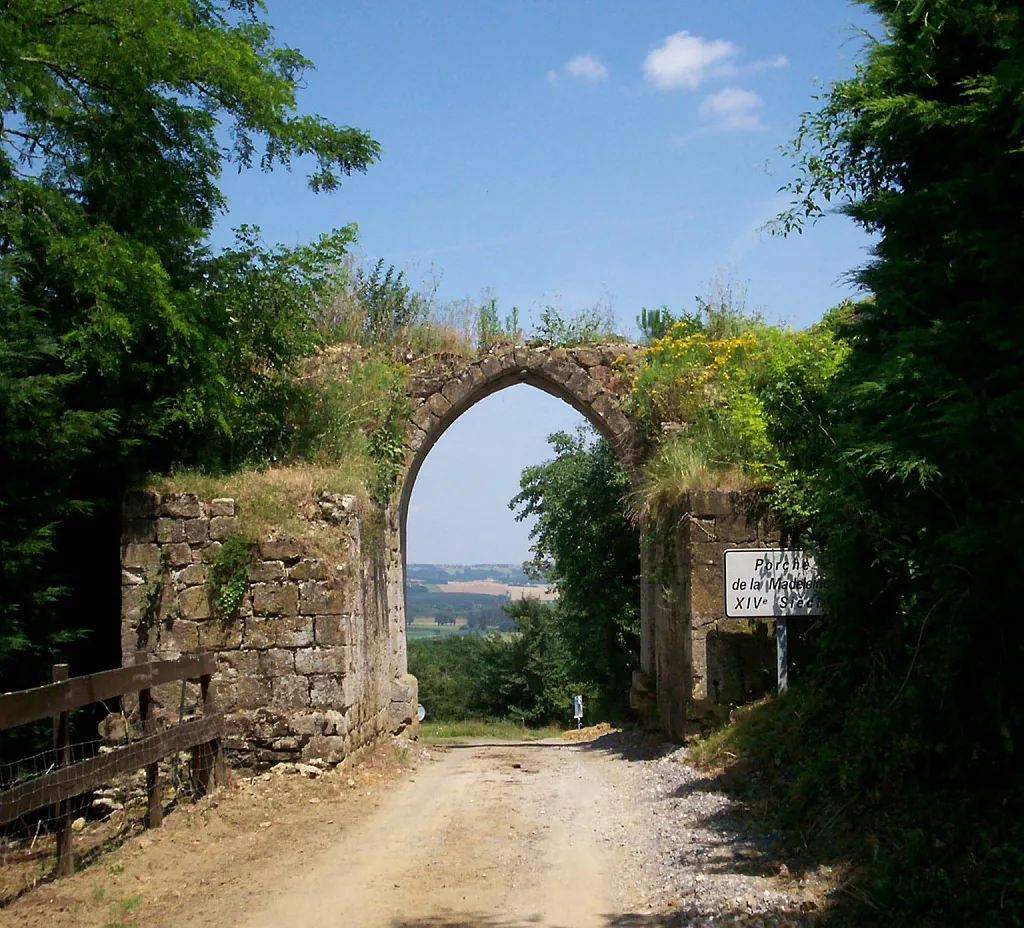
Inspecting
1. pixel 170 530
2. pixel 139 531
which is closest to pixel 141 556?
pixel 139 531

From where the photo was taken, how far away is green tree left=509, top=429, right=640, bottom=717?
62.8 feet

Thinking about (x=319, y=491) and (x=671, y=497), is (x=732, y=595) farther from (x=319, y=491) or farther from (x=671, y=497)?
(x=319, y=491)

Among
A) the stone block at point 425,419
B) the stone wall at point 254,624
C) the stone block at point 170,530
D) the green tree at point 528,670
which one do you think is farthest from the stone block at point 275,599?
the green tree at point 528,670

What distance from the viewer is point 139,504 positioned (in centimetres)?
990

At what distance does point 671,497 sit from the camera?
1151cm

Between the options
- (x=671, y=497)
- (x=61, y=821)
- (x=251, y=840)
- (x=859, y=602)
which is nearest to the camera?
(x=61, y=821)

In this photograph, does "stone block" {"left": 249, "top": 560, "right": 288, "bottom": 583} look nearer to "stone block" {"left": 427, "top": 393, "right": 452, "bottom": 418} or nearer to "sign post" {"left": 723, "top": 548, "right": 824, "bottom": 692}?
"sign post" {"left": 723, "top": 548, "right": 824, "bottom": 692}

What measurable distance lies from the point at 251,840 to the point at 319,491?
3.82 m

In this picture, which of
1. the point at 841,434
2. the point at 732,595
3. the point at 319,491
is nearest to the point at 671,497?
the point at 732,595

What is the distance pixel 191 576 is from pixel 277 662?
114cm

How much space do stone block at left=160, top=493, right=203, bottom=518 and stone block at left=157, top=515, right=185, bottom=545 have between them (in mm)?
56

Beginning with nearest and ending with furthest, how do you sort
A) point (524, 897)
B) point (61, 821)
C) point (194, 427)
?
point (524, 897)
point (61, 821)
point (194, 427)

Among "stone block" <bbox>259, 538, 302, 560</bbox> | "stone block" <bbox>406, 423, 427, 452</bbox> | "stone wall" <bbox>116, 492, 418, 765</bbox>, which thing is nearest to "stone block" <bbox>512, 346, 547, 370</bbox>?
"stone block" <bbox>406, 423, 427, 452</bbox>

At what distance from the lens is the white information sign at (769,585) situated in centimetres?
920
